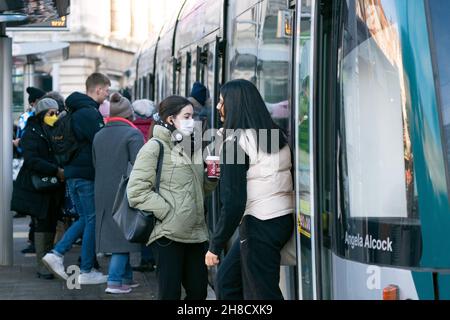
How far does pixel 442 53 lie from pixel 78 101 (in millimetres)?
5646

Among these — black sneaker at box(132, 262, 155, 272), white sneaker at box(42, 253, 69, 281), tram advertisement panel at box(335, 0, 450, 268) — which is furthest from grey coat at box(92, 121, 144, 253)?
tram advertisement panel at box(335, 0, 450, 268)

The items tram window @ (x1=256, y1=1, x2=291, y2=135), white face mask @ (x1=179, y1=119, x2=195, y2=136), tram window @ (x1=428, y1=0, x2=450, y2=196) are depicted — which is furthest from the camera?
white face mask @ (x1=179, y1=119, x2=195, y2=136)

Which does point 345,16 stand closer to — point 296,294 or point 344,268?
point 344,268

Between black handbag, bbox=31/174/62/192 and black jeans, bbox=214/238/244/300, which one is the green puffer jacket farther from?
black handbag, bbox=31/174/62/192

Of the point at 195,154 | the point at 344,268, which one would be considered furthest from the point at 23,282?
the point at 344,268

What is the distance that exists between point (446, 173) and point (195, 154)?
2572mm

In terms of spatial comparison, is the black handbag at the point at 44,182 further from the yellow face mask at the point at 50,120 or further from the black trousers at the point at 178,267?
the black trousers at the point at 178,267

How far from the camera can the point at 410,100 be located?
191 inches

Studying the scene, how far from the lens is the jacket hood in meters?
9.97

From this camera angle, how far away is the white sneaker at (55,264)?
10167mm

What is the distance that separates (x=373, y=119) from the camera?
17.0 ft

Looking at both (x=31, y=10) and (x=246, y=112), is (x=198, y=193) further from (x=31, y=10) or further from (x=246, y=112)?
(x=31, y=10)

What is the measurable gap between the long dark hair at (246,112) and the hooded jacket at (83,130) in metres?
4.05

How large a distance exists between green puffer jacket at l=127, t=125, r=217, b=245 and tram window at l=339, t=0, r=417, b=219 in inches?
61.6
